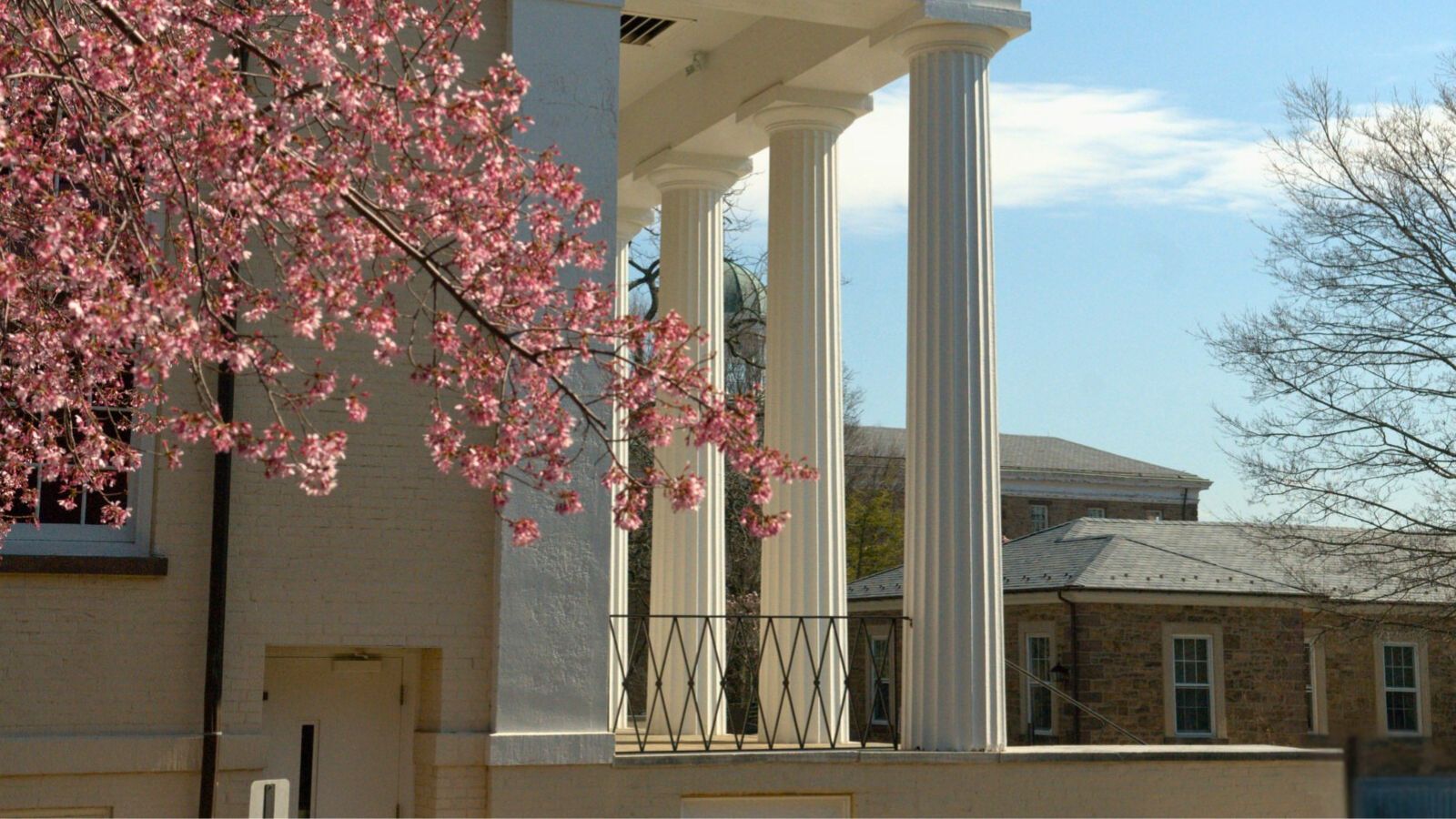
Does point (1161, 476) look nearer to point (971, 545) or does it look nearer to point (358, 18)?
point (971, 545)

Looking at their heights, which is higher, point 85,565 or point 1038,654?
point 85,565

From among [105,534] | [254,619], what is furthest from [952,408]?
[105,534]

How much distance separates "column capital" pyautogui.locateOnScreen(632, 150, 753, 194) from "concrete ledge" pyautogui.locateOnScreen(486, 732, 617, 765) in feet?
24.5

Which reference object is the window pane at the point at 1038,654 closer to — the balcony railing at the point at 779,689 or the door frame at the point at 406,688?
the balcony railing at the point at 779,689

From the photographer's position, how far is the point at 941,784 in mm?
12883

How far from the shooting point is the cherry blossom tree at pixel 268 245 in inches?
290

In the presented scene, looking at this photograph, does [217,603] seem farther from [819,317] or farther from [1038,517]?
[1038,517]

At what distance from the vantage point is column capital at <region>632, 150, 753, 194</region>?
17.8 metres

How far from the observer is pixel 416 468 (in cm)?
1206

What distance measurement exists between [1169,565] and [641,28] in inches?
867

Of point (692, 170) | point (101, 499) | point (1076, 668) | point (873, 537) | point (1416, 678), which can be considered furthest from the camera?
point (873, 537)

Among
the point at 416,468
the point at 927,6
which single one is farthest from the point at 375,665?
the point at 927,6

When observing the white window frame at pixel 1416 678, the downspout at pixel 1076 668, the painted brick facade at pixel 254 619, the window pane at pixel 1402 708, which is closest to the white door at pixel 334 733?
the painted brick facade at pixel 254 619

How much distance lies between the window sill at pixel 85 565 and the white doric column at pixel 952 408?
5567 mm
